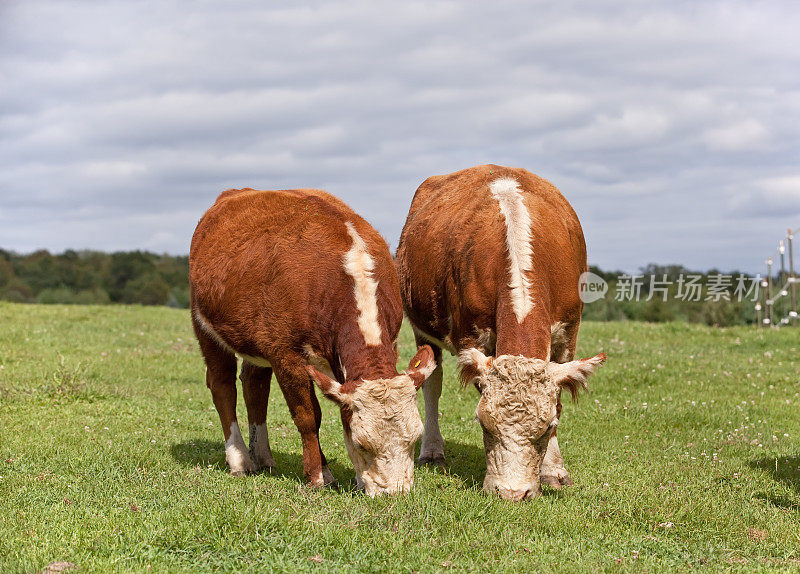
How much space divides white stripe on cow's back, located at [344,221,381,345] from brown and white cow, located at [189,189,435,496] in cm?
1

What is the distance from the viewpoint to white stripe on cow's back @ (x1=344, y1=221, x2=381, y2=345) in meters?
7.23

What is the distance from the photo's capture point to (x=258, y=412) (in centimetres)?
910

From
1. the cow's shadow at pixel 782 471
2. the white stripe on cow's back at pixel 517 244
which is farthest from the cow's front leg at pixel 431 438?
the cow's shadow at pixel 782 471

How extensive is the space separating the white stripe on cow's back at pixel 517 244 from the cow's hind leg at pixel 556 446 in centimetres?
82

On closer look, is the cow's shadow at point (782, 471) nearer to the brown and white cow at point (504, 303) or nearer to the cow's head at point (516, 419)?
the brown and white cow at point (504, 303)

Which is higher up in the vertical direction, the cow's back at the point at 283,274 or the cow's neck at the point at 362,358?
the cow's back at the point at 283,274

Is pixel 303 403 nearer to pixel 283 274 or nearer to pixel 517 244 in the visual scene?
pixel 283 274

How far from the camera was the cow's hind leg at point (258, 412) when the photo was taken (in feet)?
29.5

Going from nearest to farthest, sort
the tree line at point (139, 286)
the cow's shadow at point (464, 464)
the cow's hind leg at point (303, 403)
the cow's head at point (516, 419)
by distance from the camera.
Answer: the cow's head at point (516, 419)
the cow's hind leg at point (303, 403)
the cow's shadow at point (464, 464)
the tree line at point (139, 286)

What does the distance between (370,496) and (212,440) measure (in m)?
4.36

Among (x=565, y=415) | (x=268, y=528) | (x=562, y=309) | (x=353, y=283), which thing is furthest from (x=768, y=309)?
(x=268, y=528)

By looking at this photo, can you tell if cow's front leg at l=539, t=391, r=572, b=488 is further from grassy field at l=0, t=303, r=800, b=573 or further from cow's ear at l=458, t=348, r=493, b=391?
cow's ear at l=458, t=348, r=493, b=391

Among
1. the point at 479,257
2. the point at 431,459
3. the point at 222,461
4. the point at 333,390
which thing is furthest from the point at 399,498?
the point at 222,461

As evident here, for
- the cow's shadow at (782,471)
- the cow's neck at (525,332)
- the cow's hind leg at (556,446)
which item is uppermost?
the cow's neck at (525,332)
